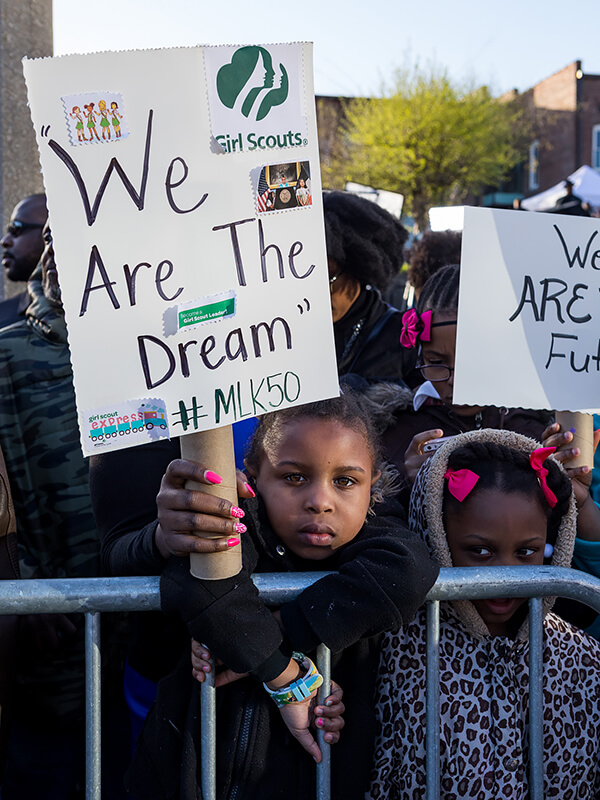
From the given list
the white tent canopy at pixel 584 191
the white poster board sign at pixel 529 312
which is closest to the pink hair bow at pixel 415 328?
the white poster board sign at pixel 529 312

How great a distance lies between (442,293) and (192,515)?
4.53 feet

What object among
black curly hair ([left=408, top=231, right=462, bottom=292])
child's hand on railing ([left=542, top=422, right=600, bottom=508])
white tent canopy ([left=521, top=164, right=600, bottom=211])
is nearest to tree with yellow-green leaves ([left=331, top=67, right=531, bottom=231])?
white tent canopy ([left=521, top=164, right=600, bottom=211])

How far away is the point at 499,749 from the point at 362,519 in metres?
0.55

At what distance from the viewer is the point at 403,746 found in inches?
60.6

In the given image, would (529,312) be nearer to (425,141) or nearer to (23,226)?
(23,226)

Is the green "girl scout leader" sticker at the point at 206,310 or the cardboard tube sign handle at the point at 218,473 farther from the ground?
the green "girl scout leader" sticker at the point at 206,310

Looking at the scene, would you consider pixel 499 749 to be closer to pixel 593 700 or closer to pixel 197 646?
pixel 593 700

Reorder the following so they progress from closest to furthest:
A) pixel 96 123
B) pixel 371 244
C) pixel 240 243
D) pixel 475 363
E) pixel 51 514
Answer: pixel 96 123 < pixel 240 243 < pixel 475 363 < pixel 51 514 < pixel 371 244

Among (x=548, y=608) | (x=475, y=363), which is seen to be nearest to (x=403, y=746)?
(x=548, y=608)

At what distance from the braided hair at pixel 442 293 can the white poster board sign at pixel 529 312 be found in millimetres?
536

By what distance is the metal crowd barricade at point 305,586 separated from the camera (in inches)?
55.3

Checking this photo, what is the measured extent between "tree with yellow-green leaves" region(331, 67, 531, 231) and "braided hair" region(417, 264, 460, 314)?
74.2ft

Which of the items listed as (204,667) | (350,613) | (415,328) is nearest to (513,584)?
(350,613)

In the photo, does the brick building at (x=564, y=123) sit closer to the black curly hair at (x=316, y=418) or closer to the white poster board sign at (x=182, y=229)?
the black curly hair at (x=316, y=418)
